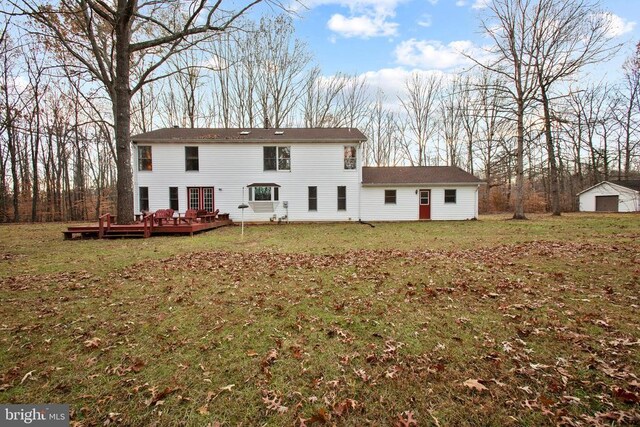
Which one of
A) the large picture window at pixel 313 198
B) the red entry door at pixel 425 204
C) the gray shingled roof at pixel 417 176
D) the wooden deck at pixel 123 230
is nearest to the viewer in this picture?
the wooden deck at pixel 123 230

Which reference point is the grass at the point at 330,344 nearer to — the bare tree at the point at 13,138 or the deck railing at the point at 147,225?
the deck railing at the point at 147,225

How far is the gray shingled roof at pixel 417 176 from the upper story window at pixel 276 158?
5472mm

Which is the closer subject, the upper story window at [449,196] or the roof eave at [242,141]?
the roof eave at [242,141]

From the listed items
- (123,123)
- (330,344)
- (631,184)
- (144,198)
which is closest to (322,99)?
(144,198)

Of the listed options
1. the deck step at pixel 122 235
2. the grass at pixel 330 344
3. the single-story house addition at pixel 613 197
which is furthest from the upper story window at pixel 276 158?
the single-story house addition at pixel 613 197

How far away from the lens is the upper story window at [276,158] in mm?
20156

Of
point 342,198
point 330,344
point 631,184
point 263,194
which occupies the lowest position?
point 330,344

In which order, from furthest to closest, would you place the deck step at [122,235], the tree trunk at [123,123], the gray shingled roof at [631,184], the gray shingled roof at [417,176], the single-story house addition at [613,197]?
the gray shingled roof at [631,184] → the single-story house addition at [613,197] → the gray shingled roof at [417,176] → the tree trunk at [123,123] → the deck step at [122,235]

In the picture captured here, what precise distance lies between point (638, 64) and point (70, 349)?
112ft

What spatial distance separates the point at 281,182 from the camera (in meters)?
20.1

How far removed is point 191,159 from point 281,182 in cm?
609

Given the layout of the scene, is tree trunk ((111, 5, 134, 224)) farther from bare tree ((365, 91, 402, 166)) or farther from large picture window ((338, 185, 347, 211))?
bare tree ((365, 91, 402, 166))

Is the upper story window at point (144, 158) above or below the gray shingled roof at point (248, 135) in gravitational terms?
below

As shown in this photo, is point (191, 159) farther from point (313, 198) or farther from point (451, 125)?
point (451, 125)
